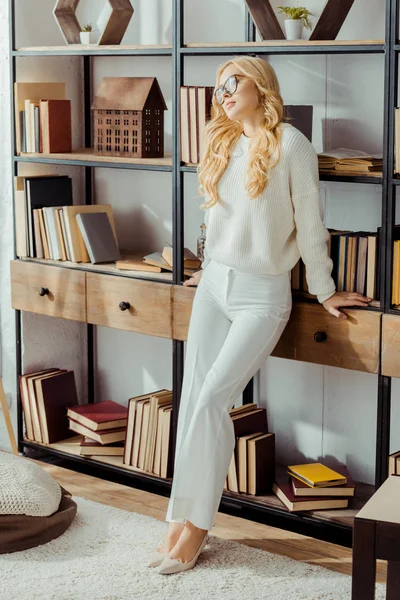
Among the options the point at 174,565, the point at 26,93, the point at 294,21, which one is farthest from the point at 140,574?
the point at 26,93

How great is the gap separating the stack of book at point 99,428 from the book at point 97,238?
679mm

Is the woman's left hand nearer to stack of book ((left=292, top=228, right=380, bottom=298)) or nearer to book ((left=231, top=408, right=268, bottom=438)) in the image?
stack of book ((left=292, top=228, right=380, bottom=298))

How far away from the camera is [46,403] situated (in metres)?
4.22

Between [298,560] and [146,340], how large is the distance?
1468 millimetres

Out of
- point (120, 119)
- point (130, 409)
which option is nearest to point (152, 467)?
point (130, 409)

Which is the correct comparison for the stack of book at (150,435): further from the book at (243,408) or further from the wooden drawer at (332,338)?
the wooden drawer at (332,338)

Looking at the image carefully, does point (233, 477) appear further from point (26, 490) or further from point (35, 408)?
point (35, 408)

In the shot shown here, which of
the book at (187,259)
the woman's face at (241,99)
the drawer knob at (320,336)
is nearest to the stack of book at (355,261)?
the drawer knob at (320,336)

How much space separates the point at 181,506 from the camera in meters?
3.11

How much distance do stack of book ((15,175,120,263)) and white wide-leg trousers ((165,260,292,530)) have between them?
2.52 feet

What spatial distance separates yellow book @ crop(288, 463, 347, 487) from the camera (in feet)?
11.3

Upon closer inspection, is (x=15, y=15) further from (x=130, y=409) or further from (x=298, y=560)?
(x=298, y=560)

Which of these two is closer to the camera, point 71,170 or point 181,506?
Answer: point 181,506

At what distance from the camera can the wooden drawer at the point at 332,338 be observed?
316 centimetres
